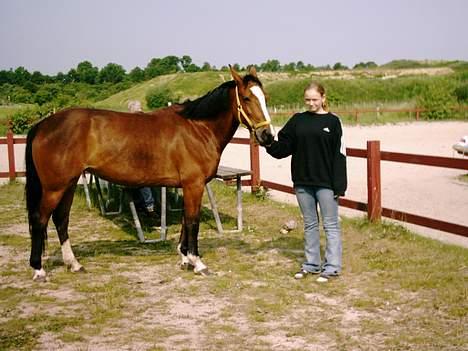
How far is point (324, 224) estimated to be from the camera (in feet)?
16.2

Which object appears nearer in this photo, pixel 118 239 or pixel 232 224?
pixel 118 239

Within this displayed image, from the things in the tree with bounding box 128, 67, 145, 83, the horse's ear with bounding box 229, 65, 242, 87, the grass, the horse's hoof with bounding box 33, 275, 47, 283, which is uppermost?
the tree with bounding box 128, 67, 145, 83

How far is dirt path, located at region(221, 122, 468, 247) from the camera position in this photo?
8281 mm

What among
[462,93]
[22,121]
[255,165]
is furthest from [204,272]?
[462,93]

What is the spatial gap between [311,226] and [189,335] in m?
1.75

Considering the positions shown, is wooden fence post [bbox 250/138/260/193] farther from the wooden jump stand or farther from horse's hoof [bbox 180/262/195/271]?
horse's hoof [bbox 180/262/195/271]

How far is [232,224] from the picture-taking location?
775cm

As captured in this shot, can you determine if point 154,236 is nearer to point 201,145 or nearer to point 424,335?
point 201,145

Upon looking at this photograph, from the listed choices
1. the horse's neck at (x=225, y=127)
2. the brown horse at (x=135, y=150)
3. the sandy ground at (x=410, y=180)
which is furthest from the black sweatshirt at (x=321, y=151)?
the sandy ground at (x=410, y=180)

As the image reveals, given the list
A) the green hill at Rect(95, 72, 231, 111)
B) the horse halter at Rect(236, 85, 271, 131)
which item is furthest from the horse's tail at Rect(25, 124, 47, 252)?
the green hill at Rect(95, 72, 231, 111)

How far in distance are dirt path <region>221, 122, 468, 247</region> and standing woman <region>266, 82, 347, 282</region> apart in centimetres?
286

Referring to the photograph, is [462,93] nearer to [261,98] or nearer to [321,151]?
[321,151]

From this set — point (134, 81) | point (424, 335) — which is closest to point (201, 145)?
point (424, 335)

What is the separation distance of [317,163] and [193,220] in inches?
53.2
